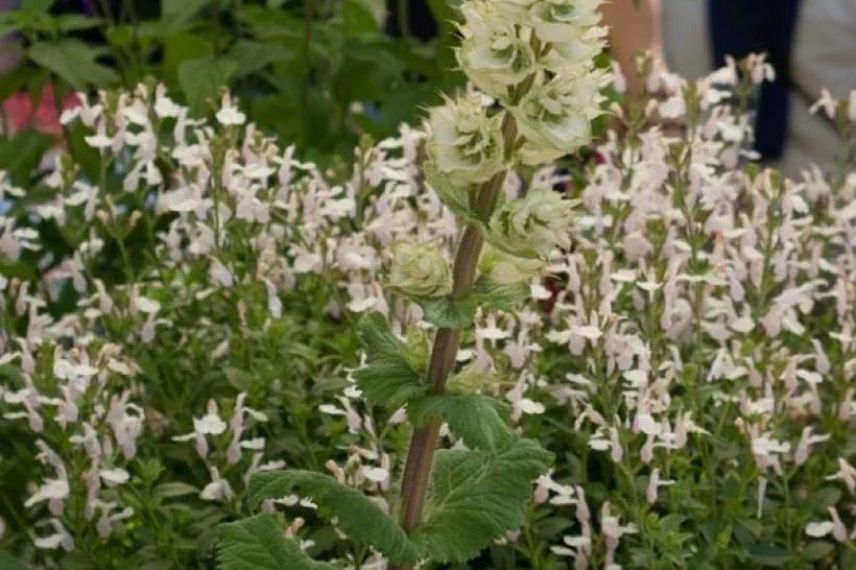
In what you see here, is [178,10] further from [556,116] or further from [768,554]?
[556,116]

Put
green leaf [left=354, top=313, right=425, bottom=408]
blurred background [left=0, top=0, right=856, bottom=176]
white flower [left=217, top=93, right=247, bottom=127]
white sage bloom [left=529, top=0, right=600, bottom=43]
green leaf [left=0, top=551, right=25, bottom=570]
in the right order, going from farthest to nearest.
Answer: blurred background [left=0, top=0, right=856, bottom=176], white flower [left=217, top=93, right=247, bottom=127], green leaf [left=0, top=551, right=25, bottom=570], green leaf [left=354, top=313, right=425, bottom=408], white sage bloom [left=529, top=0, right=600, bottom=43]

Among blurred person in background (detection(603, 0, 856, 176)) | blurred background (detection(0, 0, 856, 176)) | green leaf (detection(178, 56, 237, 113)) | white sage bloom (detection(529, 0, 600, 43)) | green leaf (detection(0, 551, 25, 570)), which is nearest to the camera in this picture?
white sage bloom (detection(529, 0, 600, 43))

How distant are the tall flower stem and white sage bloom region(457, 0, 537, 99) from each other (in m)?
0.04

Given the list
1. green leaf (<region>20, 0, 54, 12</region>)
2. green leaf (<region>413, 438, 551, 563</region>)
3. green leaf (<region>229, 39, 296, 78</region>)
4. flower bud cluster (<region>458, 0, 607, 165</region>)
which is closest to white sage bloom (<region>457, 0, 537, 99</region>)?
flower bud cluster (<region>458, 0, 607, 165</region>)

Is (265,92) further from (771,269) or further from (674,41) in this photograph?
(771,269)

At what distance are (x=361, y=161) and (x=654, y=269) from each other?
0.33 metres

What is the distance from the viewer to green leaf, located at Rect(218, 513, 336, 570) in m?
1.02

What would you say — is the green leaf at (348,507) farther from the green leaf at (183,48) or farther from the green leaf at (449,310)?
the green leaf at (183,48)

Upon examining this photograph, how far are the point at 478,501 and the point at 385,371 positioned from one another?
97 mm

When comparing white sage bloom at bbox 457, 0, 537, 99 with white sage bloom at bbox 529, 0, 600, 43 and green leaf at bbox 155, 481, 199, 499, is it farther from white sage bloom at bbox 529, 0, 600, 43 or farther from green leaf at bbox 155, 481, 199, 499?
green leaf at bbox 155, 481, 199, 499

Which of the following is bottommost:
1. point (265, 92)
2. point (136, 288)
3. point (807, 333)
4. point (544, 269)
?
point (265, 92)

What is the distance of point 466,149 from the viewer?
92 cm

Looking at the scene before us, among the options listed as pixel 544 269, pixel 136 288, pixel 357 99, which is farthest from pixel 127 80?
pixel 544 269

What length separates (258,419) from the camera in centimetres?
141
